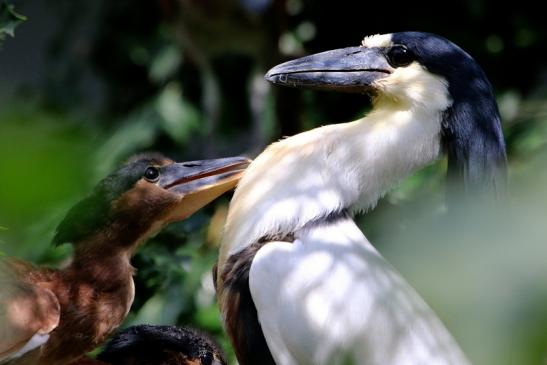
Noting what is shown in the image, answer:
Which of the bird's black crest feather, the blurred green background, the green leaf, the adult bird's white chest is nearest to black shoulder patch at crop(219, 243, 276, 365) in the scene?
the adult bird's white chest

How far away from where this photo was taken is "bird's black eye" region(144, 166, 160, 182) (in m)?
2.06

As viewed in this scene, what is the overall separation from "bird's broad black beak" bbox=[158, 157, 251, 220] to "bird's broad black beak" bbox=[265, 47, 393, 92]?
0.23 m

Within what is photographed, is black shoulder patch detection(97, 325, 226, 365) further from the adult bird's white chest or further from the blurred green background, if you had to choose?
the adult bird's white chest

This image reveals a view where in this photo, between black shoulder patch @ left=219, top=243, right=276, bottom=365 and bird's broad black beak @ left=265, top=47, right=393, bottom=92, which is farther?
bird's broad black beak @ left=265, top=47, right=393, bottom=92

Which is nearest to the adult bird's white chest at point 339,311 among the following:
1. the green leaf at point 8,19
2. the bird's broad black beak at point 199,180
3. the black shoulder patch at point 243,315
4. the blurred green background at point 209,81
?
the black shoulder patch at point 243,315

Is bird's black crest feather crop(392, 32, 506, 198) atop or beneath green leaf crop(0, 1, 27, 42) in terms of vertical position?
beneath

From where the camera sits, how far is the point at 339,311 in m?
1.59

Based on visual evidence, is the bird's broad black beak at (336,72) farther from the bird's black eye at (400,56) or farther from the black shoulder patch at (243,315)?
the black shoulder patch at (243,315)

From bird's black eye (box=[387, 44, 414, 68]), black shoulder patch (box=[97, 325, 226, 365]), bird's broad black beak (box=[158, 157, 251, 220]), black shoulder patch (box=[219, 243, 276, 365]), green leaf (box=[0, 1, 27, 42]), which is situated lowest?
black shoulder patch (box=[97, 325, 226, 365])

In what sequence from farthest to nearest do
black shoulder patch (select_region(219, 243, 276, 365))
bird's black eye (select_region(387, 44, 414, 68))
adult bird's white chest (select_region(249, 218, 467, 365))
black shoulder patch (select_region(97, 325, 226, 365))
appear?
black shoulder patch (select_region(97, 325, 226, 365)) → bird's black eye (select_region(387, 44, 414, 68)) → black shoulder patch (select_region(219, 243, 276, 365)) → adult bird's white chest (select_region(249, 218, 467, 365))

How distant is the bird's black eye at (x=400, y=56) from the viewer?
188 cm

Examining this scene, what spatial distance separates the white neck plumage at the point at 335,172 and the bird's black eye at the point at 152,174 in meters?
0.28

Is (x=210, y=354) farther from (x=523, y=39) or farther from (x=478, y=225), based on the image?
(x=523, y=39)

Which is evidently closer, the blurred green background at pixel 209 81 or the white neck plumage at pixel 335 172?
the white neck plumage at pixel 335 172
